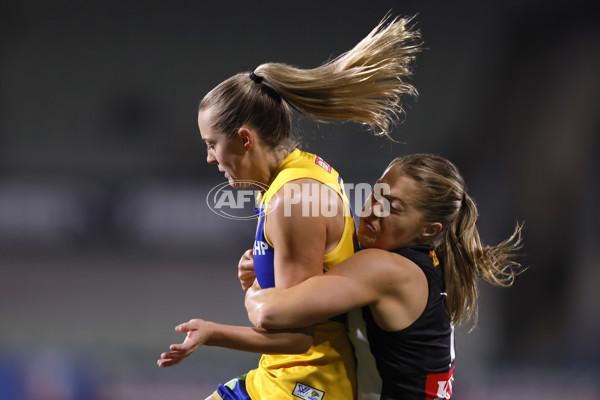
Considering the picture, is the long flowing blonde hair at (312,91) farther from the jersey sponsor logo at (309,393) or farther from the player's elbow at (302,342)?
the jersey sponsor logo at (309,393)

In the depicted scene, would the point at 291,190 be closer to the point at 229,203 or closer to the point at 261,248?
the point at 261,248

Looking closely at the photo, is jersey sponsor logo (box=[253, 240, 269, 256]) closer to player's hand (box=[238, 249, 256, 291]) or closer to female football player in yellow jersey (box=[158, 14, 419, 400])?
female football player in yellow jersey (box=[158, 14, 419, 400])

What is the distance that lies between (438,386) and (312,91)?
767mm

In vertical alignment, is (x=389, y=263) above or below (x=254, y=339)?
above

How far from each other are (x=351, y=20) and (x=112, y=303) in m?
2.39

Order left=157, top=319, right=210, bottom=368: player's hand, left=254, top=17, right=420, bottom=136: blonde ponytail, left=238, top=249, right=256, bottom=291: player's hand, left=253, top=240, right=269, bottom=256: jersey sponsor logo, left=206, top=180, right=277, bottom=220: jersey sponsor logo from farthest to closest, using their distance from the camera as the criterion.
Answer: left=206, top=180, right=277, bottom=220: jersey sponsor logo
left=238, top=249, right=256, bottom=291: player's hand
left=254, top=17, right=420, bottom=136: blonde ponytail
left=253, top=240, right=269, bottom=256: jersey sponsor logo
left=157, top=319, right=210, bottom=368: player's hand

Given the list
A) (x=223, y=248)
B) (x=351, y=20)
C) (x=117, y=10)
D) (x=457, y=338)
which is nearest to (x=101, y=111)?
(x=117, y=10)

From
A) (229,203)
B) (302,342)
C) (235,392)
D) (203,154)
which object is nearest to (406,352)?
(302,342)

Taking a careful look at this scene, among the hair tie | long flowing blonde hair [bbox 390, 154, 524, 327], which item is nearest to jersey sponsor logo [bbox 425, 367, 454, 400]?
long flowing blonde hair [bbox 390, 154, 524, 327]

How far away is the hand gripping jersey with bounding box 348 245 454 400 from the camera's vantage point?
1311mm

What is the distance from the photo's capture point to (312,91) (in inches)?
55.4

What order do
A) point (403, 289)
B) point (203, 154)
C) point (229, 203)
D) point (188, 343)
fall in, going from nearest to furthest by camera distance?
point (188, 343) < point (403, 289) < point (229, 203) < point (203, 154)

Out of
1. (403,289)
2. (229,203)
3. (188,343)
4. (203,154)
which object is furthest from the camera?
(203,154)

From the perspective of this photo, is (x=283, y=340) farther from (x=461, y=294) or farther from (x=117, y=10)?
(x=117, y=10)
